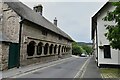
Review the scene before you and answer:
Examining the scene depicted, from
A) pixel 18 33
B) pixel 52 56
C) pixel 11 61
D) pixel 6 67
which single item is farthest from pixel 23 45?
pixel 52 56

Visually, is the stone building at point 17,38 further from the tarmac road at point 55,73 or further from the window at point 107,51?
the window at point 107,51

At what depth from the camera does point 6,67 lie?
17.2 m

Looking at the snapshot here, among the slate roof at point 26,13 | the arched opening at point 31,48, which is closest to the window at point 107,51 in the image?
the arched opening at point 31,48

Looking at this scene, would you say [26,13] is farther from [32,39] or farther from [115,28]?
[115,28]

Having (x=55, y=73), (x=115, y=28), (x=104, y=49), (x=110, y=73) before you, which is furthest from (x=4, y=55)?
(x=104, y=49)

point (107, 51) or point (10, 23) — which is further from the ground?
point (10, 23)

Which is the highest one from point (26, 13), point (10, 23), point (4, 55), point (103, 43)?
point (26, 13)

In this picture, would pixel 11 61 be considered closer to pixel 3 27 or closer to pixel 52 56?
pixel 3 27

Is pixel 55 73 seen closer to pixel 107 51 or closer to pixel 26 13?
pixel 107 51

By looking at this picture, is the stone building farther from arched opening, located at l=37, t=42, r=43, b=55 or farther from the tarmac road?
the tarmac road

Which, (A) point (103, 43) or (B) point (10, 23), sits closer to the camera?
(B) point (10, 23)

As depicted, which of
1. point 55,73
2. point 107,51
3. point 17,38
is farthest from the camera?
point 107,51

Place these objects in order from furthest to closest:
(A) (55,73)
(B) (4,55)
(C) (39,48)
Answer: (C) (39,48) < (B) (4,55) < (A) (55,73)

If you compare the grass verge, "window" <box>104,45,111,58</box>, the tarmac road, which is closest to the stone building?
the tarmac road
